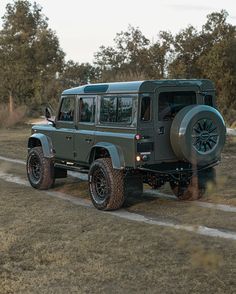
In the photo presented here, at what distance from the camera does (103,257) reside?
601 cm

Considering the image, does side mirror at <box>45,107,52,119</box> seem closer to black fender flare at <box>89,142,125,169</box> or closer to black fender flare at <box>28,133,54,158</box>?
black fender flare at <box>28,133,54,158</box>

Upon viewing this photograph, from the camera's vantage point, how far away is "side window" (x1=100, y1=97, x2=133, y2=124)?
8.57m

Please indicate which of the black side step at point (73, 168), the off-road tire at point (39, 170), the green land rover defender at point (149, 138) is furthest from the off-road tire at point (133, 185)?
the off-road tire at point (39, 170)

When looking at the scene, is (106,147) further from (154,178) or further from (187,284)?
(187,284)

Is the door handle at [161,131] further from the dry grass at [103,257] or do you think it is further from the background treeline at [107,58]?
the background treeline at [107,58]

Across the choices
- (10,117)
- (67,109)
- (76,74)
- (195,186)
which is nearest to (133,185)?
(195,186)

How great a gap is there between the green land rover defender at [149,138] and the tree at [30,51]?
3332cm

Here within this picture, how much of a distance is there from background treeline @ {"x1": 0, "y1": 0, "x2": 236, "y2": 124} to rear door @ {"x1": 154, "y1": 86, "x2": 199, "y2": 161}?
29446mm

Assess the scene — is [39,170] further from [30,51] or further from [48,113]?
[30,51]

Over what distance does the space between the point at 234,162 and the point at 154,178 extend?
510 cm

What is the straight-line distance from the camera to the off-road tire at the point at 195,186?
9242 mm

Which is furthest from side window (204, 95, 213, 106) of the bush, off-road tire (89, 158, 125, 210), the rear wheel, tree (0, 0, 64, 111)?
tree (0, 0, 64, 111)

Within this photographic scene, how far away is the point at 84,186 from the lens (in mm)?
11414

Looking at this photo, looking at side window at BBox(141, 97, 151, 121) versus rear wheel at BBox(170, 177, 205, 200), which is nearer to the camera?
side window at BBox(141, 97, 151, 121)
